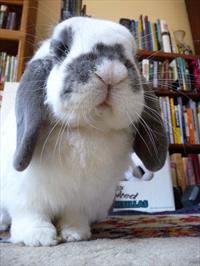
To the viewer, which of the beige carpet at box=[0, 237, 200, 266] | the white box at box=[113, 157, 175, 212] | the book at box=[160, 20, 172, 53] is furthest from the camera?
the book at box=[160, 20, 172, 53]

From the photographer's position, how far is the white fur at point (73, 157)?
57 cm

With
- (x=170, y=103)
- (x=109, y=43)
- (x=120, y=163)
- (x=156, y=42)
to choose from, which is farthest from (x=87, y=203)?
(x=156, y=42)

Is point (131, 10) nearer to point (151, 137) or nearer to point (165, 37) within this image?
point (165, 37)

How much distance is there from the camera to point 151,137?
714mm

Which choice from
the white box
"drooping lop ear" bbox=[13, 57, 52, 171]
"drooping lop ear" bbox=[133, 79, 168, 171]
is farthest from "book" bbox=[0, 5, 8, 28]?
→ "drooping lop ear" bbox=[133, 79, 168, 171]

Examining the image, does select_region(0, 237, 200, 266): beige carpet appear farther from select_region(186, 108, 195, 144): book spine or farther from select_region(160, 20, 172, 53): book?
select_region(160, 20, 172, 53): book

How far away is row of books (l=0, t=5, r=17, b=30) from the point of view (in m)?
1.86

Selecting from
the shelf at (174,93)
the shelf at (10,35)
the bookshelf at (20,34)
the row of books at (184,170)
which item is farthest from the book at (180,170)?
the shelf at (10,35)

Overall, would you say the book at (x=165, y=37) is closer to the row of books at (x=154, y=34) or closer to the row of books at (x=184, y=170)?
the row of books at (x=154, y=34)

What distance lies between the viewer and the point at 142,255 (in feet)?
1.53

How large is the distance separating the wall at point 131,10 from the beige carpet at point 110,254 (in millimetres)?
1661

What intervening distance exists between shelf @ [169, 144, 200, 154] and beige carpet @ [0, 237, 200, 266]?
1.35 metres

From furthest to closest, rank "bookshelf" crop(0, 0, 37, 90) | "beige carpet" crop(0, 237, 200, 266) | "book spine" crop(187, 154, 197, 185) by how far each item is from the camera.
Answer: "book spine" crop(187, 154, 197, 185)
"bookshelf" crop(0, 0, 37, 90)
"beige carpet" crop(0, 237, 200, 266)

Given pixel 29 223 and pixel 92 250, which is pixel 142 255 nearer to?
pixel 92 250
